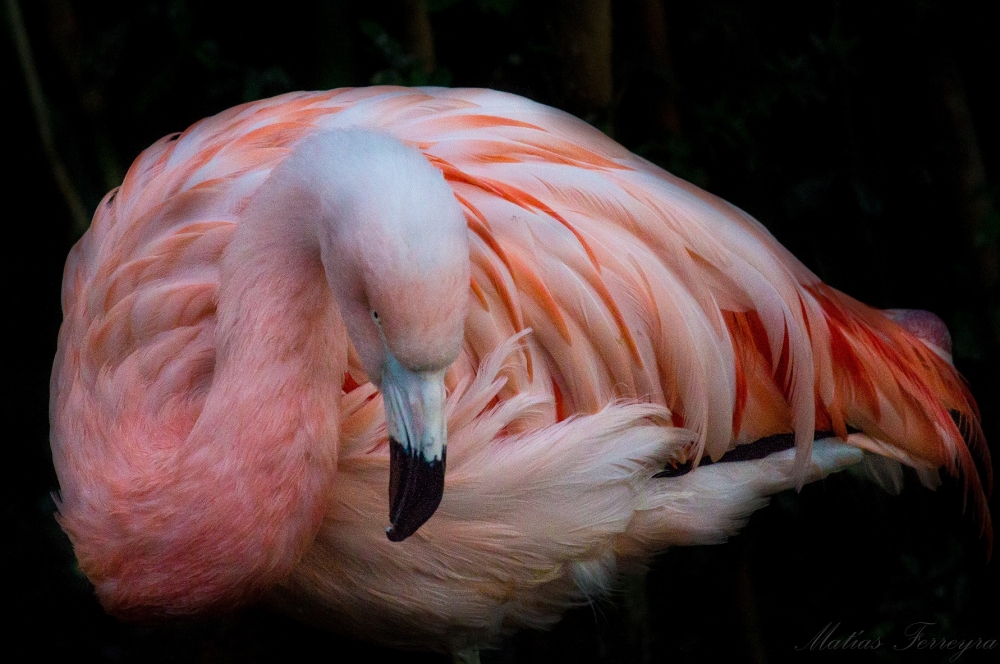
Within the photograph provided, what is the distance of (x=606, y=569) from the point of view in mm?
1698

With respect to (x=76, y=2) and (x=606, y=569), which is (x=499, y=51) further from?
(x=606, y=569)

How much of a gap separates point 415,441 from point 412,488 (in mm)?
61

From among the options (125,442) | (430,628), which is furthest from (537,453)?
(125,442)

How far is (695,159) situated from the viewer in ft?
8.48

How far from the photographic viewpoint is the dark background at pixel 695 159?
2467 millimetres

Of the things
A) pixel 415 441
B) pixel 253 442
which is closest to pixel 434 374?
pixel 415 441

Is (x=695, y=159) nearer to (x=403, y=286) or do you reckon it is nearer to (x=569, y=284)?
(x=569, y=284)

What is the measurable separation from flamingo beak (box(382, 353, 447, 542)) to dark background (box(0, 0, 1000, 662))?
1.39 meters

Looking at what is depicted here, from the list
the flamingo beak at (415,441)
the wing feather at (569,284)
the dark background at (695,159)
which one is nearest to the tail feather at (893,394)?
the wing feather at (569,284)

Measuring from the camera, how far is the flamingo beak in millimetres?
1160

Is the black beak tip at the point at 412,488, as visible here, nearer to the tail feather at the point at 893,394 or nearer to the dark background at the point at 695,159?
the tail feather at the point at 893,394

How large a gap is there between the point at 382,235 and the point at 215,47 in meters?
1.67

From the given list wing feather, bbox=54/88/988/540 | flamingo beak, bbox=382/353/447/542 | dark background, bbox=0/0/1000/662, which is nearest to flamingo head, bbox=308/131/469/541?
flamingo beak, bbox=382/353/447/542

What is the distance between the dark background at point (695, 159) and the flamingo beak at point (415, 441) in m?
1.39
